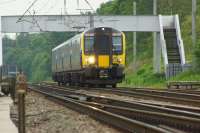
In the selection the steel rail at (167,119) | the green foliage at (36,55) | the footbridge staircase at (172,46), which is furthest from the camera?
the green foliage at (36,55)

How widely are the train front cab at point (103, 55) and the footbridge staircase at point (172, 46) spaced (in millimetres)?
12780

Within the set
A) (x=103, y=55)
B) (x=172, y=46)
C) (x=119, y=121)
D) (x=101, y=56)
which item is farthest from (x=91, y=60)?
(x=119, y=121)

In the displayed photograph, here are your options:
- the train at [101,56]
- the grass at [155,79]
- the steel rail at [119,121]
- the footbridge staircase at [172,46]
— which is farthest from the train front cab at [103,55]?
the steel rail at [119,121]

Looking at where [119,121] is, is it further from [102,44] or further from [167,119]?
[102,44]

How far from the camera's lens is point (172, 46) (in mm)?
54125

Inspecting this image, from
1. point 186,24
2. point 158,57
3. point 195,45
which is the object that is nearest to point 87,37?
point 195,45

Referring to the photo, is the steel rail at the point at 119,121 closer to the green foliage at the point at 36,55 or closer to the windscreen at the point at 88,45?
the windscreen at the point at 88,45

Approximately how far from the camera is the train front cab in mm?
34734

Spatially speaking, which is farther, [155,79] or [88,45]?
[155,79]

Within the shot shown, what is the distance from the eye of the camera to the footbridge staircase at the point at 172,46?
48.0 meters

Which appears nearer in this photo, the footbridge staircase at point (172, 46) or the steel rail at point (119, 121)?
the steel rail at point (119, 121)

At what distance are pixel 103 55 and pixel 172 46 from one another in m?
20.0

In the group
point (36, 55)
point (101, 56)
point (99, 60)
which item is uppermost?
point (36, 55)

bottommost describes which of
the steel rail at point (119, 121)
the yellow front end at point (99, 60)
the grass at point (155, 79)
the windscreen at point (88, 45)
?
the steel rail at point (119, 121)
